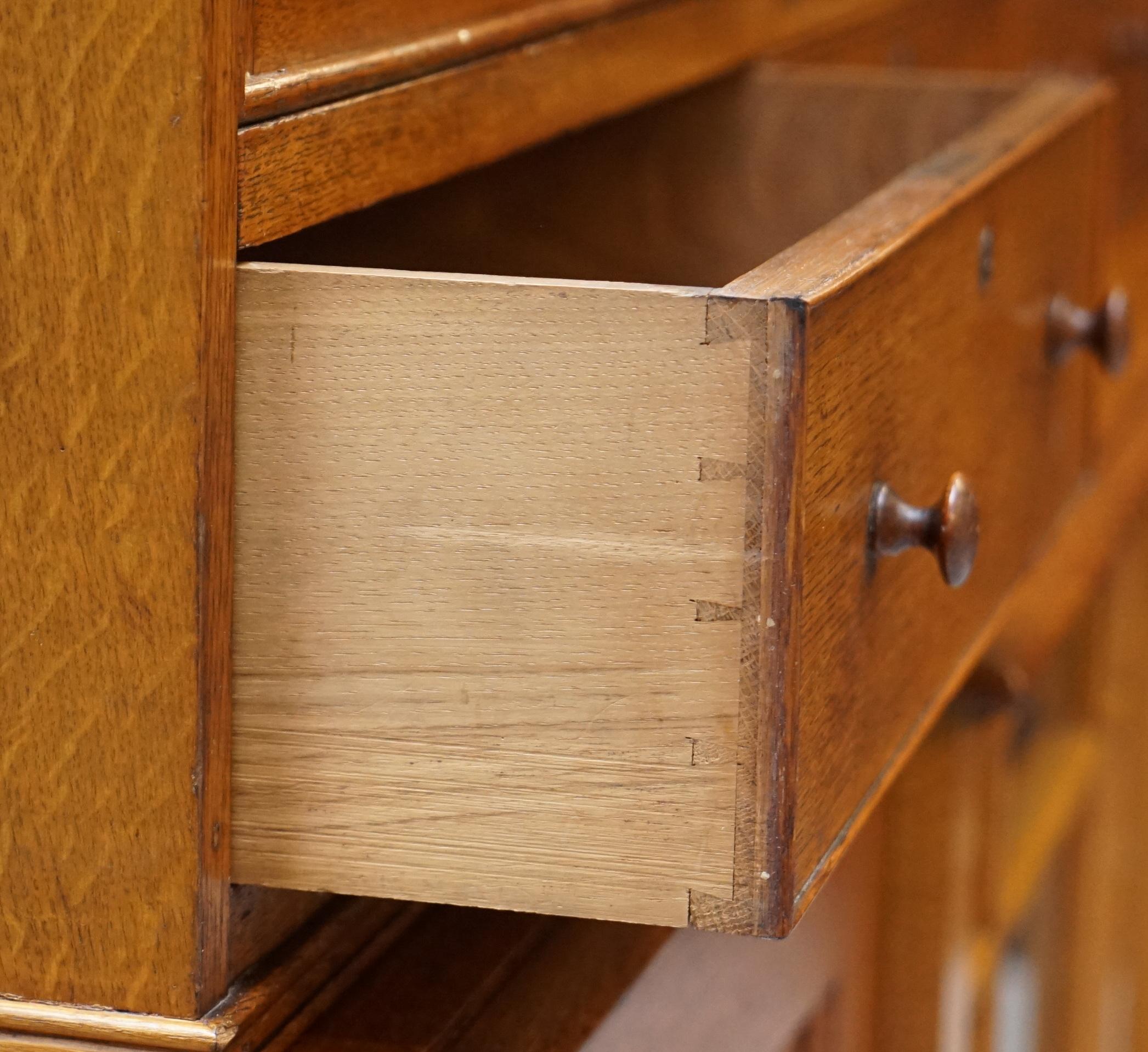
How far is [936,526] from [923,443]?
5 centimetres

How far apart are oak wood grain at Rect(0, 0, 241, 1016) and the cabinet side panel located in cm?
2

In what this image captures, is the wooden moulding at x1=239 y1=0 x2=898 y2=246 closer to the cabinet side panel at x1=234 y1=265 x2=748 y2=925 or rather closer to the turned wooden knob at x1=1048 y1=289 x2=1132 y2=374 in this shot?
the cabinet side panel at x1=234 y1=265 x2=748 y2=925

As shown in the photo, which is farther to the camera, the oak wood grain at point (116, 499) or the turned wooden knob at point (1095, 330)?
the turned wooden knob at point (1095, 330)

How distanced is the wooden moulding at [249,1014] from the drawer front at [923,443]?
15 cm

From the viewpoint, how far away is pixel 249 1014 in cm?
51

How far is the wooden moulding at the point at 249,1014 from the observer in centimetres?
50

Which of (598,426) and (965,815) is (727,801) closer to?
(598,426)

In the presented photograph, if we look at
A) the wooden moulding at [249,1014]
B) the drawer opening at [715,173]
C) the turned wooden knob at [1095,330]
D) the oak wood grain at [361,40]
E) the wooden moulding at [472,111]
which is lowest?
the wooden moulding at [249,1014]

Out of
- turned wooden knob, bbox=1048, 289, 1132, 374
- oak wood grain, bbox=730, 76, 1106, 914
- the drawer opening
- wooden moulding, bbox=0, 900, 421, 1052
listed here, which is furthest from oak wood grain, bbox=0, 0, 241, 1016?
turned wooden knob, bbox=1048, 289, 1132, 374

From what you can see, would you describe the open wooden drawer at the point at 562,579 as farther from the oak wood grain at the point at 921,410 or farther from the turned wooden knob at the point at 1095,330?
the turned wooden knob at the point at 1095,330

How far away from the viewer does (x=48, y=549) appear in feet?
1.59

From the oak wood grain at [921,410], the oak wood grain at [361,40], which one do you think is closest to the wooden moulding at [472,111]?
the oak wood grain at [361,40]

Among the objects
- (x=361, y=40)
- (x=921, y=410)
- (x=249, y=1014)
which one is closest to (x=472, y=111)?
(x=361, y=40)

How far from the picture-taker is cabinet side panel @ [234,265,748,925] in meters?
0.46
